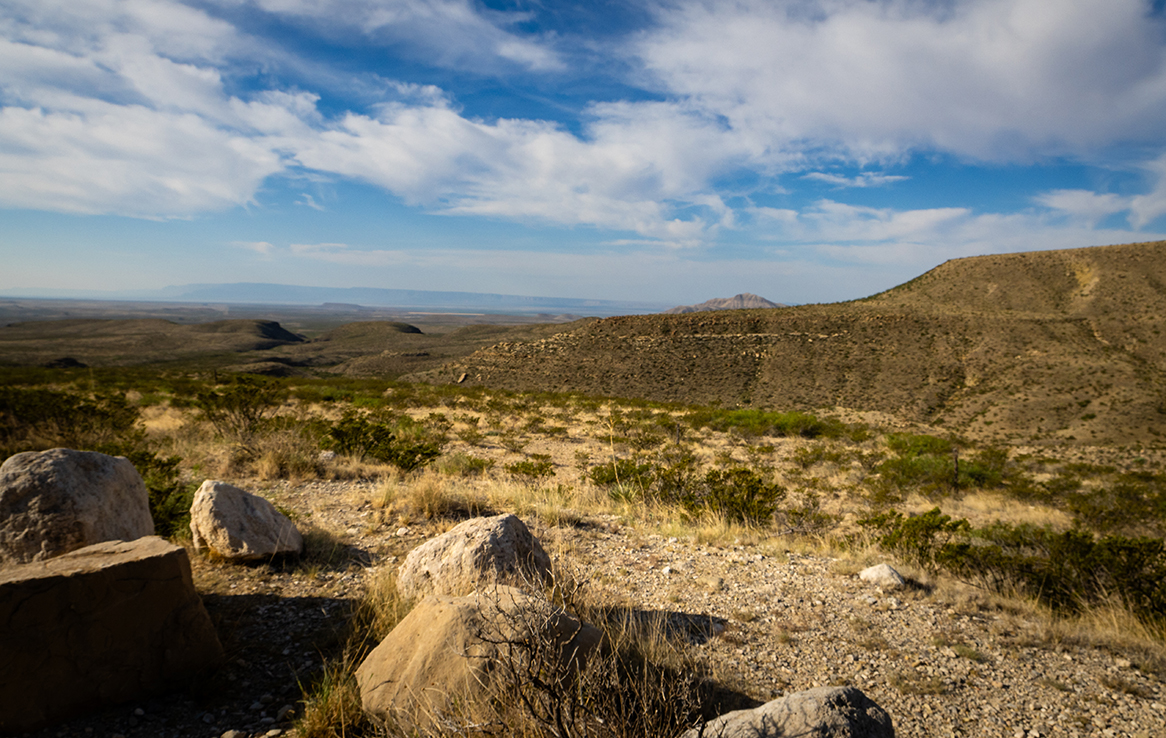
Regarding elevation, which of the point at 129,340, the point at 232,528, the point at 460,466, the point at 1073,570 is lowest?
the point at 129,340

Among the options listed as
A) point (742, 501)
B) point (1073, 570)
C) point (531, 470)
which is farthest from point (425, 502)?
point (1073, 570)

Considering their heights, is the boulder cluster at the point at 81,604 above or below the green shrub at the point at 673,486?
above

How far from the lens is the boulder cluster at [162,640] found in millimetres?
2350

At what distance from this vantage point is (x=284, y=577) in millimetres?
4527

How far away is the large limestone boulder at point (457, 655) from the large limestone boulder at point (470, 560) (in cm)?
84

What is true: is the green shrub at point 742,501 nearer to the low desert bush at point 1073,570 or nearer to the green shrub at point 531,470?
the low desert bush at point 1073,570

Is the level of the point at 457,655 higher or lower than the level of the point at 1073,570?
higher

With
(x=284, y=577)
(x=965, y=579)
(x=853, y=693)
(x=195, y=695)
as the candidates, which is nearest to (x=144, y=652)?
(x=195, y=695)

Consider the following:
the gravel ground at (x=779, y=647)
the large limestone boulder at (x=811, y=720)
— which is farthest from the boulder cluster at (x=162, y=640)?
the gravel ground at (x=779, y=647)

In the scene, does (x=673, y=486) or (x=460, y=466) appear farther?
(x=460, y=466)

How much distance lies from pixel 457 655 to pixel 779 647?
262cm

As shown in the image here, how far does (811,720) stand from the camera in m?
2.23

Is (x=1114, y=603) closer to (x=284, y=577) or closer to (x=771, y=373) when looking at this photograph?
(x=284, y=577)

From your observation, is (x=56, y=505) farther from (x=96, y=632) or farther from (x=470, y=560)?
(x=470, y=560)
